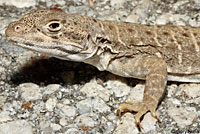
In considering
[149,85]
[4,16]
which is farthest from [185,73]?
[4,16]

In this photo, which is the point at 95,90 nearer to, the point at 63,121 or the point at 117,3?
the point at 63,121

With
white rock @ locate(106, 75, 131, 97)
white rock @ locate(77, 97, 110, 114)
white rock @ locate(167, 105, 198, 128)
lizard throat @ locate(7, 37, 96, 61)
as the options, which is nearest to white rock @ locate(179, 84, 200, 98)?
white rock @ locate(167, 105, 198, 128)

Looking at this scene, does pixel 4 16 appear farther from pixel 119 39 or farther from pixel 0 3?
pixel 119 39

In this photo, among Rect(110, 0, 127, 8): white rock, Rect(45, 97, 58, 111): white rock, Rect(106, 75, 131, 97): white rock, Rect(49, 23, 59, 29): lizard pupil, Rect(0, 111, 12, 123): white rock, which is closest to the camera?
Rect(49, 23, 59, 29): lizard pupil

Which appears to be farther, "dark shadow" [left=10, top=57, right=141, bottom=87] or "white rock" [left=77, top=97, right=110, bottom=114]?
"dark shadow" [left=10, top=57, right=141, bottom=87]

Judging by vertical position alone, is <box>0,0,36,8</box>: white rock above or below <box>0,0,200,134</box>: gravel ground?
above

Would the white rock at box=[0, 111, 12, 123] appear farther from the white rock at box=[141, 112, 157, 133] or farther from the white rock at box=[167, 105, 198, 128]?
the white rock at box=[167, 105, 198, 128]

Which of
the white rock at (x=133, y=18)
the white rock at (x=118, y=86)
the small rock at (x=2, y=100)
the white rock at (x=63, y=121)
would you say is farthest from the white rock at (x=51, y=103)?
the white rock at (x=133, y=18)
